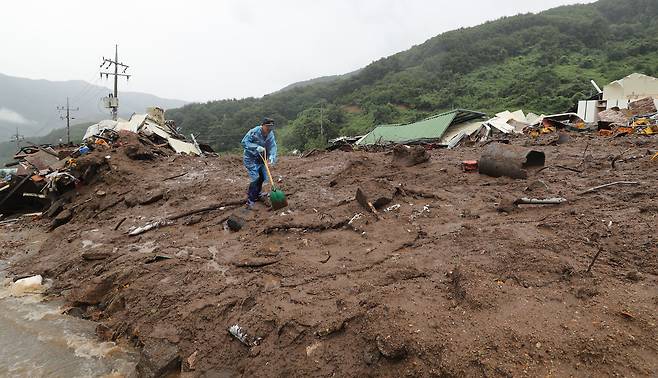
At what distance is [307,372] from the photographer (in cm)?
246

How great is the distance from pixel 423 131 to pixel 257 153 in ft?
43.5

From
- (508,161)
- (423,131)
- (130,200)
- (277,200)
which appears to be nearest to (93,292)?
(277,200)

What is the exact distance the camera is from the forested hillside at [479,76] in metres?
35.3

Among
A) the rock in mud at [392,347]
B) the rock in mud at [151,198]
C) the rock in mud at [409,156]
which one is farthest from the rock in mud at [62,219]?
the rock in mud at [392,347]

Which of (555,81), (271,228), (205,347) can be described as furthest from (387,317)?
(555,81)

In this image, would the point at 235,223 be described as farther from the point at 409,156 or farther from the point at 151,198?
the point at 409,156

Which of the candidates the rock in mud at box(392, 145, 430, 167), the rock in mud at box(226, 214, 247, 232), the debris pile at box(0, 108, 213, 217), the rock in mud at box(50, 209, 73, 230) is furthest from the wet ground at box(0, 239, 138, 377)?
the rock in mud at box(392, 145, 430, 167)

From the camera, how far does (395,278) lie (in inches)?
122

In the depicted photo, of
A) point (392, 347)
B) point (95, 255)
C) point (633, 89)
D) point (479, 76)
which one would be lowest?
point (95, 255)

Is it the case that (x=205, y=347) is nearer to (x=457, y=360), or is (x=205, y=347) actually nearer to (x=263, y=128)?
(x=457, y=360)

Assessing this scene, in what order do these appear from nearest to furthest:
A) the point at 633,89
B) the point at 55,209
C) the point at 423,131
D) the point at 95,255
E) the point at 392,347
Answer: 1. the point at 392,347
2. the point at 95,255
3. the point at 55,209
4. the point at 423,131
5. the point at 633,89

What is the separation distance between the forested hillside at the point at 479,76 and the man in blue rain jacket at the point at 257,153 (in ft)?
89.8

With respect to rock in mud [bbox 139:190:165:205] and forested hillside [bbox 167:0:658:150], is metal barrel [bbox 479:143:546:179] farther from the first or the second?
forested hillside [bbox 167:0:658:150]

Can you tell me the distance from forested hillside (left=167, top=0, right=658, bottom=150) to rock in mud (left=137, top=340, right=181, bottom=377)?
1204 inches
